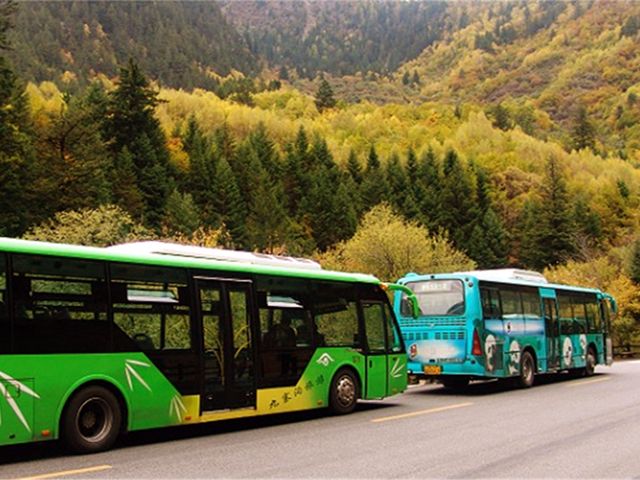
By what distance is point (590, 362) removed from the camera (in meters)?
24.0

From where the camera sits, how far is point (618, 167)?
440ft

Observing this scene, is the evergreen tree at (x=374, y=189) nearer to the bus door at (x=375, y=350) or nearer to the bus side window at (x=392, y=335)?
the bus side window at (x=392, y=335)

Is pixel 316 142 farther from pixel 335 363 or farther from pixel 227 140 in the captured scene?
pixel 335 363

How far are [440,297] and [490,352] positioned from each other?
1827mm

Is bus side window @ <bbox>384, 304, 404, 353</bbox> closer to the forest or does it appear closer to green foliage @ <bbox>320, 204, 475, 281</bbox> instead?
the forest

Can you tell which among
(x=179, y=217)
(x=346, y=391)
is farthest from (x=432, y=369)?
(x=179, y=217)

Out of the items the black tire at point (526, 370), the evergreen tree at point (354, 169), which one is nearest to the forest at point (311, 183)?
the evergreen tree at point (354, 169)

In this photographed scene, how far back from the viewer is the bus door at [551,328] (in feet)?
69.2

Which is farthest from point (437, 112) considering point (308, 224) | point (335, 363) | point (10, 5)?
point (335, 363)

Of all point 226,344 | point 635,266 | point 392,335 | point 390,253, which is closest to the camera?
point 226,344

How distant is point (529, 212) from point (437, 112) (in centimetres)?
8417

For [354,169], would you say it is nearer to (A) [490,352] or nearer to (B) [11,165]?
(B) [11,165]

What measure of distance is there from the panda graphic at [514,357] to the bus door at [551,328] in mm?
2012

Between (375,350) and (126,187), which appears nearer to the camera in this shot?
(375,350)
